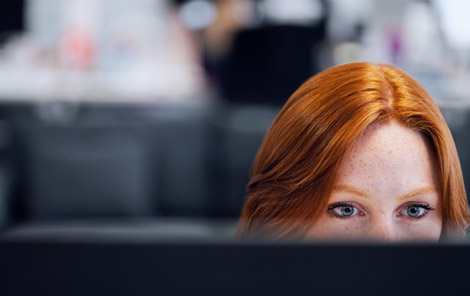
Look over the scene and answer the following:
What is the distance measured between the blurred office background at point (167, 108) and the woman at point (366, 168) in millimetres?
462

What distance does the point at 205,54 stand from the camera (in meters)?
3.26

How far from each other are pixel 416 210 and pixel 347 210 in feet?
0.21

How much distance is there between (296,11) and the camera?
2572 millimetres

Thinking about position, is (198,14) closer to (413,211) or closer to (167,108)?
(167,108)

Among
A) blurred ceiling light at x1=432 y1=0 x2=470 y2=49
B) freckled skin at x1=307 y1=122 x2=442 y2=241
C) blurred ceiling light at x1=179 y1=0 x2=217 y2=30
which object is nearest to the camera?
freckled skin at x1=307 y1=122 x2=442 y2=241

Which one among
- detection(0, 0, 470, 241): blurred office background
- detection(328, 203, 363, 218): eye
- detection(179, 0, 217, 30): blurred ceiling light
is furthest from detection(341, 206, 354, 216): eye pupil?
detection(179, 0, 217, 30): blurred ceiling light

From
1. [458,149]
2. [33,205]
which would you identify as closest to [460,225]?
[458,149]

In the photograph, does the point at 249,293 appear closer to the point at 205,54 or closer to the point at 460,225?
the point at 460,225

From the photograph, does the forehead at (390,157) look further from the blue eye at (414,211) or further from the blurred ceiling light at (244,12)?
the blurred ceiling light at (244,12)

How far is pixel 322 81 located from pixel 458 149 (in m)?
0.15

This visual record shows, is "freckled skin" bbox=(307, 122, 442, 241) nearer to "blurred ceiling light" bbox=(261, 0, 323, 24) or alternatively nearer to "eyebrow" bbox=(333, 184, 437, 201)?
"eyebrow" bbox=(333, 184, 437, 201)

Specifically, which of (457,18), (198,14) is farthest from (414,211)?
(198,14)

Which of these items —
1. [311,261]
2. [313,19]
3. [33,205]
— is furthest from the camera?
[313,19]

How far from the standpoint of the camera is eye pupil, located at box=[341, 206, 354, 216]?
462mm
